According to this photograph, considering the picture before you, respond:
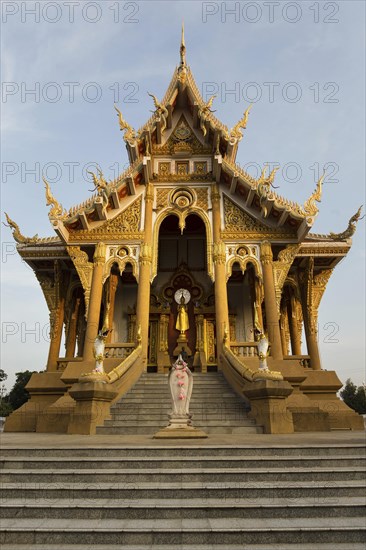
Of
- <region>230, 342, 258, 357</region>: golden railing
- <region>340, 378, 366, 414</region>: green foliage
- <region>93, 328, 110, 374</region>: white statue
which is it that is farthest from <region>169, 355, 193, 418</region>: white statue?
<region>340, 378, 366, 414</region>: green foliage

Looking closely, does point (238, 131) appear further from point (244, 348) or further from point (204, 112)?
point (244, 348)

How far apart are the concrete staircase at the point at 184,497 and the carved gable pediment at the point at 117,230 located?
28.3ft

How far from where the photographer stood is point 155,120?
545 inches

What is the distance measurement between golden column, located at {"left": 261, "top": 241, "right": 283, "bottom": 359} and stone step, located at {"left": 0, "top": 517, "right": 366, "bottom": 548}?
7906mm

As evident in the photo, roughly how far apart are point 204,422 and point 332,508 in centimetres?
451

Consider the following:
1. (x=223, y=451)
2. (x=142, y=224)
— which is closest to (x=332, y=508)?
(x=223, y=451)

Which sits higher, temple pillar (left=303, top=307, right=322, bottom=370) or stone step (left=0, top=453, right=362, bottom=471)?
temple pillar (left=303, top=307, right=322, bottom=370)

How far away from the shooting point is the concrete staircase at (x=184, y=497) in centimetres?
355

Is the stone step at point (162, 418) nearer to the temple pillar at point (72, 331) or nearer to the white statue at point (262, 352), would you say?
the white statue at point (262, 352)

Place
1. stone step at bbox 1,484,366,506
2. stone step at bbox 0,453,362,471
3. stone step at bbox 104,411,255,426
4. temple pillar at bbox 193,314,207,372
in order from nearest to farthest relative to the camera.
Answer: stone step at bbox 1,484,366,506 → stone step at bbox 0,453,362,471 → stone step at bbox 104,411,255,426 → temple pillar at bbox 193,314,207,372

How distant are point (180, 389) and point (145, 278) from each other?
5.70m

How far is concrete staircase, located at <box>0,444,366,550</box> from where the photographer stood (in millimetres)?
3547

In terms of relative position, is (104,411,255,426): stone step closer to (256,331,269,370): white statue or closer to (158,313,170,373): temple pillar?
(256,331,269,370): white statue

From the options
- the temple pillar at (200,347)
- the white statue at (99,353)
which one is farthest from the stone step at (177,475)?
the temple pillar at (200,347)
